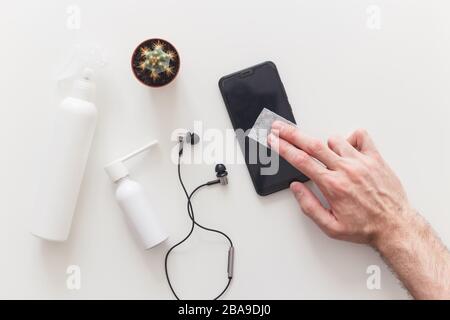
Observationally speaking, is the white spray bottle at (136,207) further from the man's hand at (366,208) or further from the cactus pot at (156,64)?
the man's hand at (366,208)

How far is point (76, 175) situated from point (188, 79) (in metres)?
0.31

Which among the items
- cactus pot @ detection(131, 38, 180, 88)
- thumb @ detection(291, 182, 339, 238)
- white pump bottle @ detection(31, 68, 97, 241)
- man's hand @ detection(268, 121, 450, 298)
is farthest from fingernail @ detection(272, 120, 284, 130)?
white pump bottle @ detection(31, 68, 97, 241)

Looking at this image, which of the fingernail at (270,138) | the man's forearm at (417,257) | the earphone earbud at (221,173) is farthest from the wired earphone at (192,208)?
the man's forearm at (417,257)

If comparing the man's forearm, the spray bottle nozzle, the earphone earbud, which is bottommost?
the man's forearm

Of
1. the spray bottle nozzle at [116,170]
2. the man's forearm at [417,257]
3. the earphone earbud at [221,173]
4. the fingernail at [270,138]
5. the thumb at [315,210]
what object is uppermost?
the fingernail at [270,138]

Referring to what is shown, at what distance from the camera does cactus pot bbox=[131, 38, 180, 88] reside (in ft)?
2.89

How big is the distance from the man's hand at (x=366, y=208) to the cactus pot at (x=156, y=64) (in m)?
0.24

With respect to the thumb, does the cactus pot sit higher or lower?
higher

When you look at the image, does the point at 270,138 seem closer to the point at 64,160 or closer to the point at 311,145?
the point at 311,145

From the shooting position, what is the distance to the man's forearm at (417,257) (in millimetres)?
876

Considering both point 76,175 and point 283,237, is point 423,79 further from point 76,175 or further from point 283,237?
point 76,175

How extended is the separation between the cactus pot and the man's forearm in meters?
0.55

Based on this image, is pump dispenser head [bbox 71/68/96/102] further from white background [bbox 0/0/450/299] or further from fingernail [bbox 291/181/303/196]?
fingernail [bbox 291/181/303/196]
